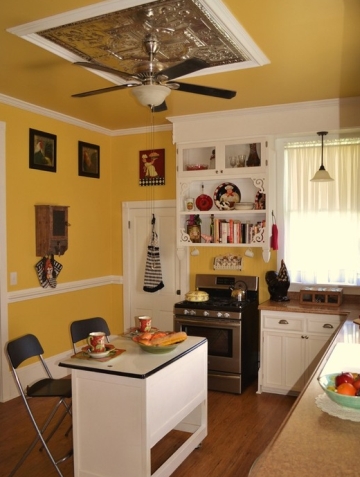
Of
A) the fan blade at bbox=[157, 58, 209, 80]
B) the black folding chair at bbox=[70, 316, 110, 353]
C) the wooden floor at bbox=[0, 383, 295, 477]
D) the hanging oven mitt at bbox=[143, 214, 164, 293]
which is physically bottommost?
the wooden floor at bbox=[0, 383, 295, 477]

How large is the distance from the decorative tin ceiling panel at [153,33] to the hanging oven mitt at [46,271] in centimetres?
216

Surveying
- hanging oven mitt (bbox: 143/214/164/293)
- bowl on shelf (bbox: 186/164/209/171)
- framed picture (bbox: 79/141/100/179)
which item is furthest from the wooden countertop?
framed picture (bbox: 79/141/100/179)

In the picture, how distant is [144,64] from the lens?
277cm

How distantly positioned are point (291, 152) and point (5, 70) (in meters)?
2.91

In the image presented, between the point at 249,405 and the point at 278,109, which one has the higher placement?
the point at 278,109

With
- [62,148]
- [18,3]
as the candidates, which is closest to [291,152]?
[62,148]

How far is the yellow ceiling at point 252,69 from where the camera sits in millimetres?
2549

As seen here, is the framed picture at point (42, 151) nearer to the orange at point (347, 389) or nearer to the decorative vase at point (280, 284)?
the decorative vase at point (280, 284)

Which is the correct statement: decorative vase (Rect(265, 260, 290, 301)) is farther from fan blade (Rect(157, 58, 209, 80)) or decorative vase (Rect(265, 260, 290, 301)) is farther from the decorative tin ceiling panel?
fan blade (Rect(157, 58, 209, 80))

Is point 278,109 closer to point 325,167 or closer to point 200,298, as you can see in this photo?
point 325,167

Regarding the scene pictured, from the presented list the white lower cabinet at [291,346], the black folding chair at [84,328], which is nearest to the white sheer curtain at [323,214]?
the white lower cabinet at [291,346]

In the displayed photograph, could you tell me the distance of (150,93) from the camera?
8.32ft

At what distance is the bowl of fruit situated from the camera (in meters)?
1.85

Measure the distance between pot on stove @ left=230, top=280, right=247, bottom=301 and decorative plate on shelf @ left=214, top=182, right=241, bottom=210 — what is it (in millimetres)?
849
